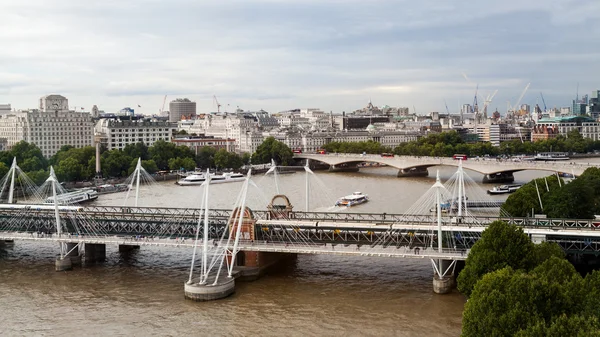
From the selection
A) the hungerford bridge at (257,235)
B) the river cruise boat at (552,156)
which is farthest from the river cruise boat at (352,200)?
the river cruise boat at (552,156)

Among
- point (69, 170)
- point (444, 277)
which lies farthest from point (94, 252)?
point (69, 170)

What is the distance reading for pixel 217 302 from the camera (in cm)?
1756

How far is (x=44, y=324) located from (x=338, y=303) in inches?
277

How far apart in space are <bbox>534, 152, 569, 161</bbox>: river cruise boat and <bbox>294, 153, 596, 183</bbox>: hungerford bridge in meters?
16.4

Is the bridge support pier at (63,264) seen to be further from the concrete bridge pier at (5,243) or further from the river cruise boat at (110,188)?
the river cruise boat at (110,188)

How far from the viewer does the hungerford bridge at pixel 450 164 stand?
45031 millimetres

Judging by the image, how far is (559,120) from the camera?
105062 mm

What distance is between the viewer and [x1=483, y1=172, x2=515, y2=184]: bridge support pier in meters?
48.3

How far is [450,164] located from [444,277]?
1362 inches

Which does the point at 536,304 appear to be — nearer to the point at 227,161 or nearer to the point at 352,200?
the point at 352,200

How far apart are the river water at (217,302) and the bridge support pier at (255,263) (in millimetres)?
273

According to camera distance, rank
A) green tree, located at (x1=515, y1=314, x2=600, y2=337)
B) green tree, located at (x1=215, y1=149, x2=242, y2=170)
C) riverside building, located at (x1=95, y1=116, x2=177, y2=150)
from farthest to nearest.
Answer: riverside building, located at (x1=95, y1=116, x2=177, y2=150)
green tree, located at (x1=215, y1=149, x2=242, y2=170)
green tree, located at (x1=515, y1=314, x2=600, y2=337)

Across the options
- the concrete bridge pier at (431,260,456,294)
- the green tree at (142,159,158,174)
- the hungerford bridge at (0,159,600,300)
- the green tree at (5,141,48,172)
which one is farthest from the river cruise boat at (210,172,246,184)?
the concrete bridge pier at (431,260,456,294)

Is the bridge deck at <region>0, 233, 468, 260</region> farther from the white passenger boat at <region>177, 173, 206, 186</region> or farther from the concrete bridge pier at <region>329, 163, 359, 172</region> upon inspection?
the concrete bridge pier at <region>329, 163, 359, 172</region>
